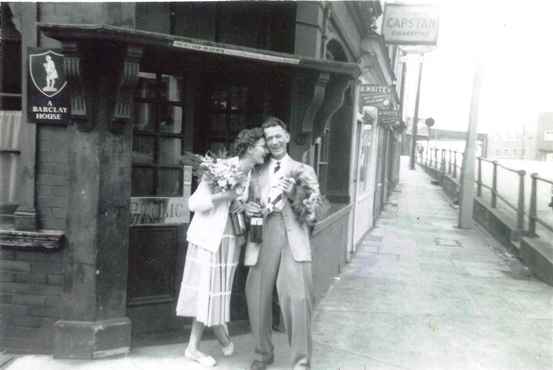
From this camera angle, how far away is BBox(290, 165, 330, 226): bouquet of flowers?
4.41 metres

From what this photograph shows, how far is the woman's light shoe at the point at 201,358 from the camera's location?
461cm

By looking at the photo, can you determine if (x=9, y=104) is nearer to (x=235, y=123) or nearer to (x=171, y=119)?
(x=171, y=119)

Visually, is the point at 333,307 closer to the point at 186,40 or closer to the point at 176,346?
the point at 176,346

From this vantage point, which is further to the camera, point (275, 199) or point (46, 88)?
point (46, 88)

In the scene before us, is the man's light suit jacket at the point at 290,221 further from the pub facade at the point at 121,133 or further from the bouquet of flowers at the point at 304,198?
the pub facade at the point at 121,133

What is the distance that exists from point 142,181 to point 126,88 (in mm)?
1002

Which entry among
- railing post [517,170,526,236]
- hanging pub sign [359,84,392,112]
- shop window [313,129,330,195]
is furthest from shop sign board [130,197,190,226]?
railing post [517,170,526,236]

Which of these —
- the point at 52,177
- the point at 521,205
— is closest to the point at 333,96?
the point at 52,177

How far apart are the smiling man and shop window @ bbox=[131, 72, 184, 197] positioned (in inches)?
42.1

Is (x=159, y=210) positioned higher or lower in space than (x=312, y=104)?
lower

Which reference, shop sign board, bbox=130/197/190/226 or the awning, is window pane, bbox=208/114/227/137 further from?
the awning

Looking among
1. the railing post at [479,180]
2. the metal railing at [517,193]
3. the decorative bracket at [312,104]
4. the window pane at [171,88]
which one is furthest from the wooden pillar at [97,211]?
the railing post at [479,180]

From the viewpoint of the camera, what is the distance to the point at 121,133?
4574 millimetres

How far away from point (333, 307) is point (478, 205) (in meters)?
9.46
